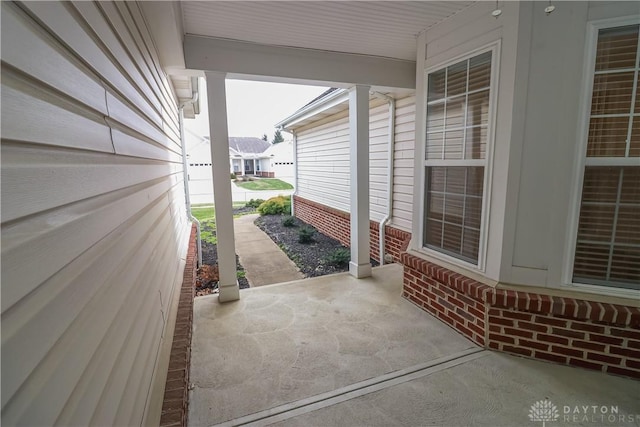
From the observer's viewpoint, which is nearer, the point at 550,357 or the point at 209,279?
the point at 550,357

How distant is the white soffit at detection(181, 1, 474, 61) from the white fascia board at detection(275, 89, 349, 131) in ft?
6.09

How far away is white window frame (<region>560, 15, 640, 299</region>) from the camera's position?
2090 millimetres

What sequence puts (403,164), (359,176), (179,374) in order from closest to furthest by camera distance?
(179,374), (359,176), (403,164)

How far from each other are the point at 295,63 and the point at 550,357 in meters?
3.67

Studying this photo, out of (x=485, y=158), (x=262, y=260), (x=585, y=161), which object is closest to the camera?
(x=585, y=161)

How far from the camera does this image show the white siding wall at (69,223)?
21.4 inches

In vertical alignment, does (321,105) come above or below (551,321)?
above

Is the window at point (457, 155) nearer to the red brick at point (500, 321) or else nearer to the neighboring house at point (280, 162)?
the red brick at point (500, 321)

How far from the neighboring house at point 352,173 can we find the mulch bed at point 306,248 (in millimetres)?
1280

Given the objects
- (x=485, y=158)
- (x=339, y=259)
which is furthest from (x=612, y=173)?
(x=339, y=259)

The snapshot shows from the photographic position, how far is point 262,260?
19.0 feet

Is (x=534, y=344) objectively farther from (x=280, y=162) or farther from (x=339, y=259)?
(x=280, y=162)

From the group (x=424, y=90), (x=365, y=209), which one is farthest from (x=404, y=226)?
(x=424, y=90)

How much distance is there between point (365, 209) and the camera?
401 cm
